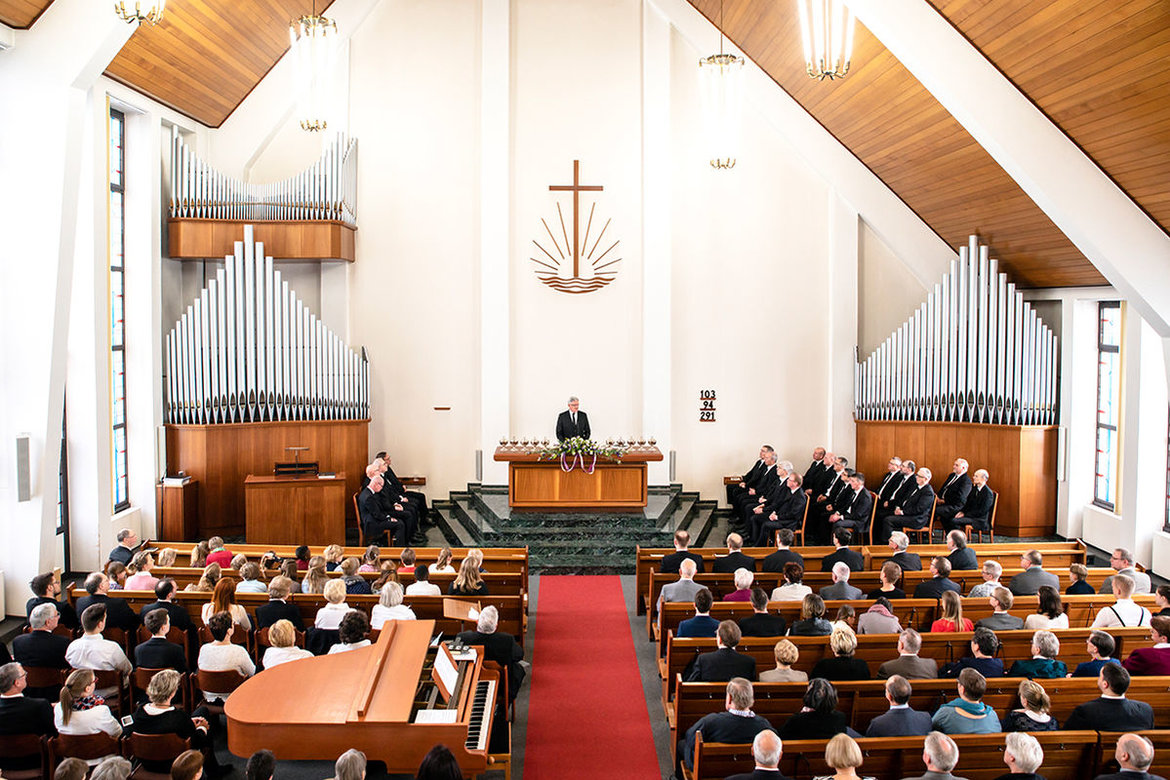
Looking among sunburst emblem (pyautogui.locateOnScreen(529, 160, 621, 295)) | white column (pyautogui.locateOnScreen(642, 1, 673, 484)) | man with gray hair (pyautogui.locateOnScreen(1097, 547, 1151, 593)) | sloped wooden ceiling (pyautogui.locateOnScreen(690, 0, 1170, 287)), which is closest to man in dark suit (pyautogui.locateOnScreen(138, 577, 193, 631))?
man with gray hair (pyautogui.locateOnScreen(1097, 547, 1151, 593))

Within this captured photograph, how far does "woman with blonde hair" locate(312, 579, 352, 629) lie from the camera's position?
7004 mm

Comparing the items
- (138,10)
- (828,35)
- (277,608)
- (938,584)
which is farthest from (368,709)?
(828,35)

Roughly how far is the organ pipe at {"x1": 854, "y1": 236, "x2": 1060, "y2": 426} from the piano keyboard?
9.16 metres

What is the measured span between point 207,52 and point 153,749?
9.52 meters

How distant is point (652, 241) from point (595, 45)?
10.2 feet

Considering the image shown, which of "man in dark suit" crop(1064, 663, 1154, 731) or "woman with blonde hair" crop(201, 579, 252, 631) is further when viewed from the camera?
"woman with blonde hair" crop(201, 579, 252, 631)

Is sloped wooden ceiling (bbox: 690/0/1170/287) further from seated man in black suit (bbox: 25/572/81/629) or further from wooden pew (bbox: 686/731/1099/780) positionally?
seated man in black suit (bbox: 25/572/81/629)

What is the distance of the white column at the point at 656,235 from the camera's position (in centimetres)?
1456

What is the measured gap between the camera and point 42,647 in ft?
21.3

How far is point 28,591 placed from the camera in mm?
9484

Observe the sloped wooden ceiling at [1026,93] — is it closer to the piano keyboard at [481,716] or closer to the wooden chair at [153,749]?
the piano keyboard at [481,716]

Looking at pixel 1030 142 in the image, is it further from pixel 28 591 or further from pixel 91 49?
pixel 28 591

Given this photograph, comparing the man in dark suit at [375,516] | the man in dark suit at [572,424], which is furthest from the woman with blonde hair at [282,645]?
the man in dark suit at [572,424]

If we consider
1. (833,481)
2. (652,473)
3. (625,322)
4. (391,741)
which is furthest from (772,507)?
(391,741)
